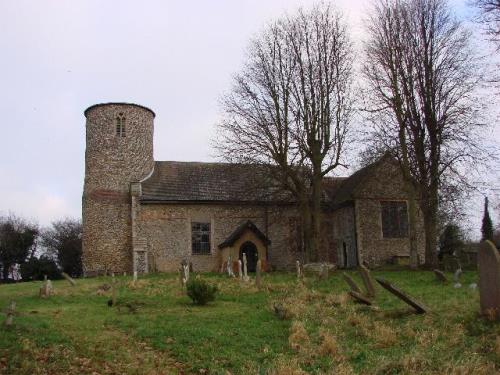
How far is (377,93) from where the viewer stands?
2794cm

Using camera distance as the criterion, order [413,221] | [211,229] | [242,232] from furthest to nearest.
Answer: [211,229] → [242,232] → [413,221]

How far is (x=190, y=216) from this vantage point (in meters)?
33.9

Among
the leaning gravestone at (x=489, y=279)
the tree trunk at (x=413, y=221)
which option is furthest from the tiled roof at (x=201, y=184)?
the leaning gravestone at (x=489, y=279)

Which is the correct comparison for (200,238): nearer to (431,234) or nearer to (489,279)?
(431,234)

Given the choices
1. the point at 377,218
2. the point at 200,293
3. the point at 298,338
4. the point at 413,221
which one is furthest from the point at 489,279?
the point at 377,218

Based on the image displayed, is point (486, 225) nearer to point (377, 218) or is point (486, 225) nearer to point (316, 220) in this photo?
point (377, 218)

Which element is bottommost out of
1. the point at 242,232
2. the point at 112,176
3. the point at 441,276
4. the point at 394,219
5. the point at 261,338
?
the point at 261,338

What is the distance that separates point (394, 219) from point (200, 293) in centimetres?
2079

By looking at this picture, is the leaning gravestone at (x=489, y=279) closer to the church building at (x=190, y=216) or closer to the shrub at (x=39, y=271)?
the church building at (x=190, y=216)

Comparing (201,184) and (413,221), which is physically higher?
(201,184)

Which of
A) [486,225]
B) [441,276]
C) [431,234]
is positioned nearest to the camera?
[441,276]

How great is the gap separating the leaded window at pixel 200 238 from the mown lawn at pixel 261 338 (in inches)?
671

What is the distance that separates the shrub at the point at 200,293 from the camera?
16500 millimetres

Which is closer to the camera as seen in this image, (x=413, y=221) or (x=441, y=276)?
(x=441, y=276)
